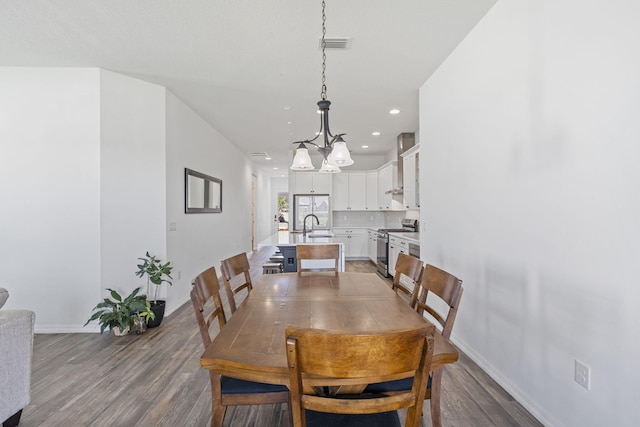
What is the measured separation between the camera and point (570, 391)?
1.56 metres

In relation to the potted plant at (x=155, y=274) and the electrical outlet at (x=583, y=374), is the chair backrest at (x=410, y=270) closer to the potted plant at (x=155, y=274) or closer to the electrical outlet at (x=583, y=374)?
the electrical outlet at (x=583, y=374)

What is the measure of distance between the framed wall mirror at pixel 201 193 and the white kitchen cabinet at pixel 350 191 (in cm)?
305

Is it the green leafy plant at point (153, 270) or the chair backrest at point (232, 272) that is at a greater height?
the chair backrest at point (232, 272)

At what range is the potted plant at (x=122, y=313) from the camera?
2.90 meters

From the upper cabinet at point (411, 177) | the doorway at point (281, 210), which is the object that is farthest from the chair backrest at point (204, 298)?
the doorway at point (281, 210)

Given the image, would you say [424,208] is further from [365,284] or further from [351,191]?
[351,191]

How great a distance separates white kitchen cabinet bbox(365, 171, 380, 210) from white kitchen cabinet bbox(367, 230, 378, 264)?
28.3 inches

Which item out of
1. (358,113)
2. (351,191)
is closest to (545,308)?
(358,113)

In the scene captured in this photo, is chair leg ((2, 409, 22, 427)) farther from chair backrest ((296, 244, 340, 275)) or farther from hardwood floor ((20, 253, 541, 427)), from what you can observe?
chair backrest ((296, 244, 340, 275))

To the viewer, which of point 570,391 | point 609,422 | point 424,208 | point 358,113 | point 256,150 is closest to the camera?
point 609,422

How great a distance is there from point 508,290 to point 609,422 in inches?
31.2

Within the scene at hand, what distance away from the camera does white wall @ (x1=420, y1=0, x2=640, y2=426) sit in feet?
4.28

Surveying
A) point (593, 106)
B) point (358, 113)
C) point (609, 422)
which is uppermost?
point (358, 113)

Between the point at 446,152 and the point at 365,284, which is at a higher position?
the point at 446,152
